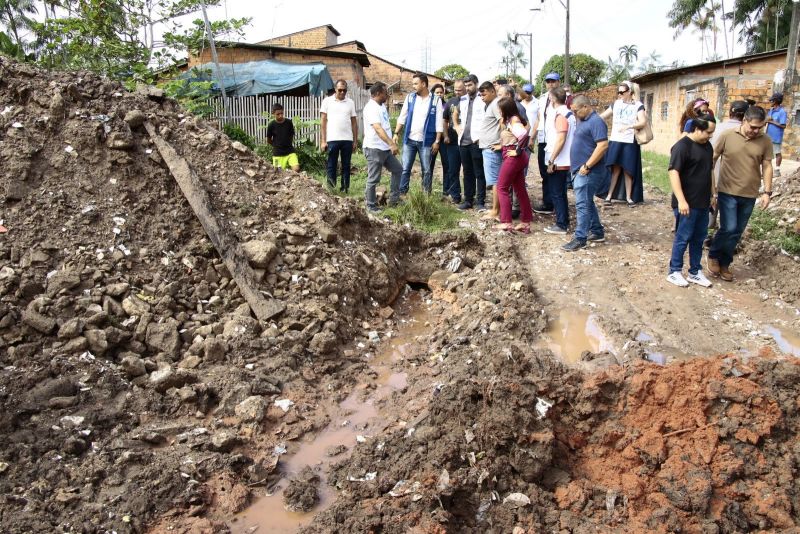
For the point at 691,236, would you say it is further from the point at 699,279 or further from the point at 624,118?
the point at 624,118

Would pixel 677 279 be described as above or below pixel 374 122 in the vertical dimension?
below

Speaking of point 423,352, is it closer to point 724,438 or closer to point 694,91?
point 724,438

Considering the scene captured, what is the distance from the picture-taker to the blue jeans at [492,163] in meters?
7.47

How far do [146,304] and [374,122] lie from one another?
3908 millimetres

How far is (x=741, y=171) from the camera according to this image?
5551mm

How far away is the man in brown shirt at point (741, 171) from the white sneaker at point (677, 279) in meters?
0.58

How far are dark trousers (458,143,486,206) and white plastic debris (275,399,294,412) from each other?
497 cm

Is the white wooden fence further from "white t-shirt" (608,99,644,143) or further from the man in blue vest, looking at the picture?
"white t-shirt" (608,99,644,143)

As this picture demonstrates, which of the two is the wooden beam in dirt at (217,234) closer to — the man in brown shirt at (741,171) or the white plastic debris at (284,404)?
the white plastic debris at (284,404)

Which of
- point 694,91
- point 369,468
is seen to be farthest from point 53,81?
point 694,91

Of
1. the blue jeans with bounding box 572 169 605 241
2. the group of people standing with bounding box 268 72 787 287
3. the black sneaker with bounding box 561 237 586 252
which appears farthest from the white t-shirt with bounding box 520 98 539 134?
the black sneaker with bounding box 561 237 586 252

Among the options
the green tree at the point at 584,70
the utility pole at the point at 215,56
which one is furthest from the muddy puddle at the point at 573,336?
the green tree at the point at 584,70

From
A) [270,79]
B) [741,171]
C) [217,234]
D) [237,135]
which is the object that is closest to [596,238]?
[741,171]

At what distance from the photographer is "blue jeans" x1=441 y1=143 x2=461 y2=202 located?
8.47 metres
